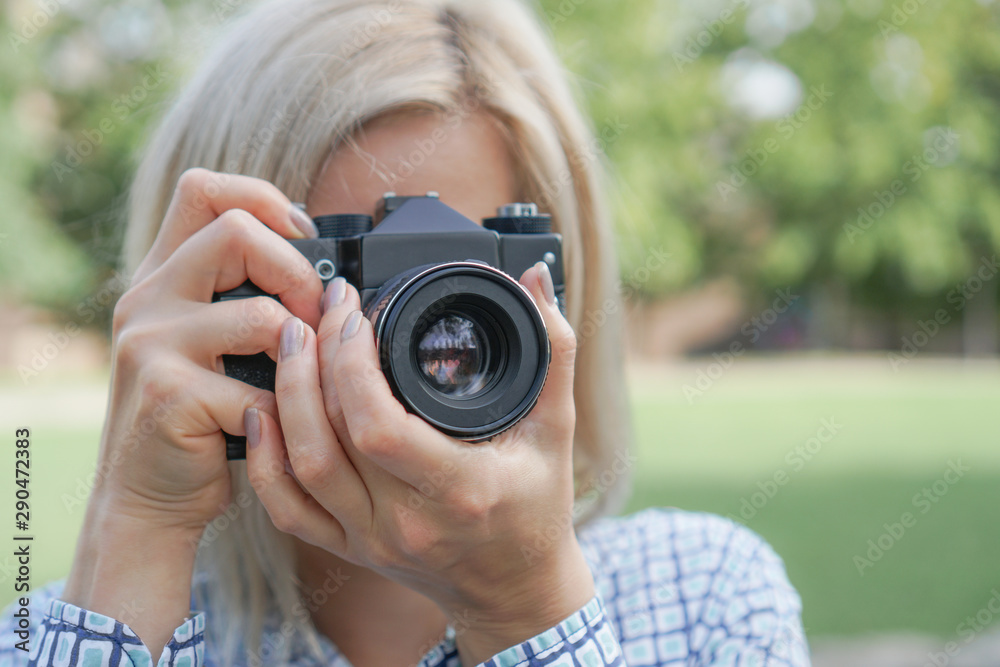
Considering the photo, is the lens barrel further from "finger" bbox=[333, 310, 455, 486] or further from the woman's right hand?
the woman's right hand

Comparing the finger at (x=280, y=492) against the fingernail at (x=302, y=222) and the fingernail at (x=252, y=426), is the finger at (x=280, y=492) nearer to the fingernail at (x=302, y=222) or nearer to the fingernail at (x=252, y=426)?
the fingernail at (x=252, y=426)

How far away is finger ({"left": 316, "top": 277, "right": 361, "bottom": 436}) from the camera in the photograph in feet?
3.90

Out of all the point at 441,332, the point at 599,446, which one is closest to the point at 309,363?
the point at 441,332

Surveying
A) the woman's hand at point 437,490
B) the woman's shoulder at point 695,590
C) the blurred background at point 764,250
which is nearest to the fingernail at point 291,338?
the woman's hand at point 437,490

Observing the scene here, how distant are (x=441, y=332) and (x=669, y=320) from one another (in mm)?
27956

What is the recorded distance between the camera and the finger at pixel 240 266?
1.31 m

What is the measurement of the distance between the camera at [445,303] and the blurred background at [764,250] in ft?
15.8

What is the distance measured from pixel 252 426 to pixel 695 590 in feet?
2.85

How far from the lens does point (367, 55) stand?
156cm

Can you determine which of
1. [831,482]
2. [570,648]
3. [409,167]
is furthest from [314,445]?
[831,482]

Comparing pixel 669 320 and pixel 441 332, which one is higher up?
pixel 669 320

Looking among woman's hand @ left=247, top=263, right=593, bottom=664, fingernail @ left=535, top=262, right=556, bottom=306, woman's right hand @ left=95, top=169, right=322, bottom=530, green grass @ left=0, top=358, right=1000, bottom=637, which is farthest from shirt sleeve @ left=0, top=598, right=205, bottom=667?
green grass @ left=0, top=358, right=1000, bottom=637

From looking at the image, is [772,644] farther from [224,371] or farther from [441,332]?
[224,371]

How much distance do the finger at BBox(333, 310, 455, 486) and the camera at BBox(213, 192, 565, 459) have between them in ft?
0.07
